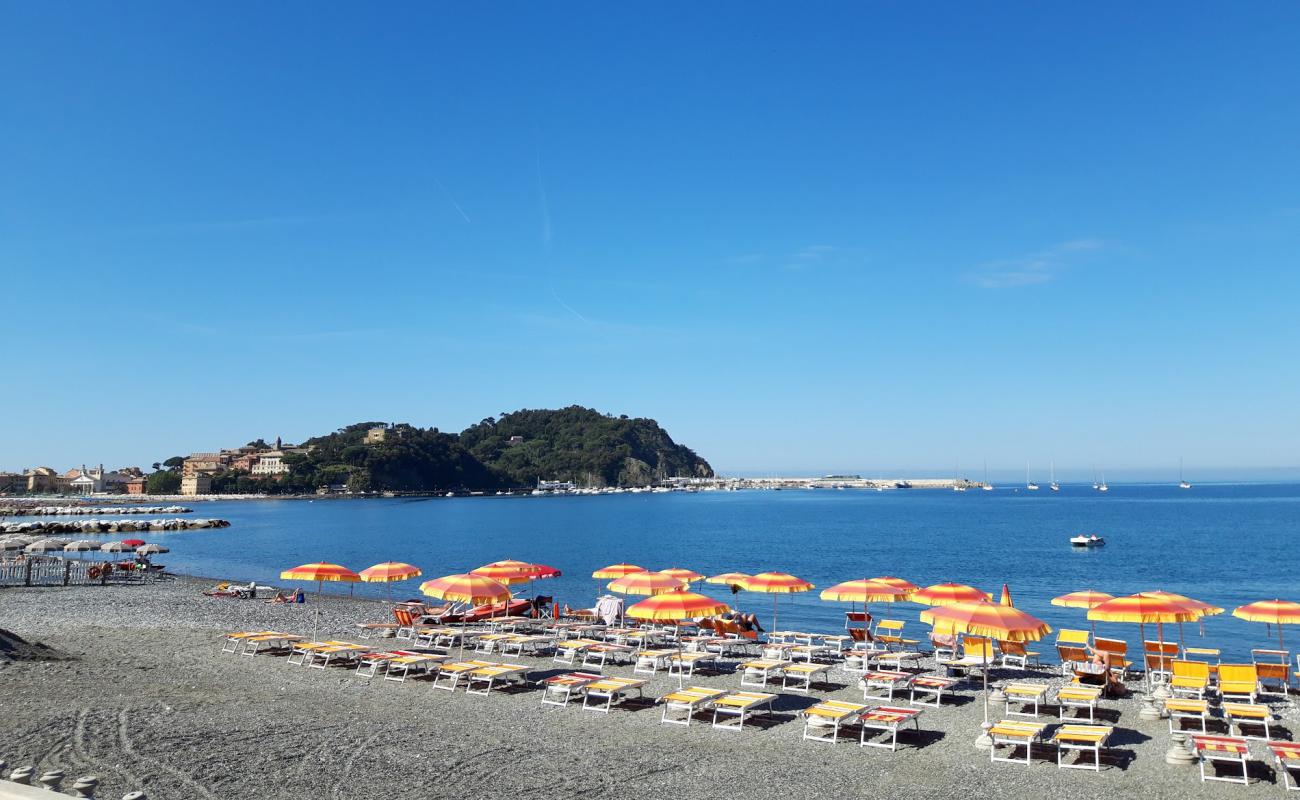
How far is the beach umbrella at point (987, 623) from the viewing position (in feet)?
39.1

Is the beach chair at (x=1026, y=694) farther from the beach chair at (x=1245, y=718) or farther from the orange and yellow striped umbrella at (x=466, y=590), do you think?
the orange and yellow striped umbrella at (x=466, y=590)

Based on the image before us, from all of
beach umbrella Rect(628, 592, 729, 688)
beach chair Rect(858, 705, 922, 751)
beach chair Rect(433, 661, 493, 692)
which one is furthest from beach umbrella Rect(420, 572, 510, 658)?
beach chair Rect(858, 705, 922, 751)

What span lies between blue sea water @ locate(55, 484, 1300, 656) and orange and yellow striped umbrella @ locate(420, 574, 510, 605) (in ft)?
40.1

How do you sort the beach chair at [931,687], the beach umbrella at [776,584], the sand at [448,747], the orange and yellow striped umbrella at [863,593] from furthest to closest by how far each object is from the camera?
the beach umbrella at [776,584] → the orange and yellow striped umbrella at [863,593] → the beach chair at [931,687] → the sand at [448,747]

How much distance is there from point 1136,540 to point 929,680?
72035 millimetres

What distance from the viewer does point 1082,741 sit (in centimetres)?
1120

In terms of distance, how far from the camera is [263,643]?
1925 cm

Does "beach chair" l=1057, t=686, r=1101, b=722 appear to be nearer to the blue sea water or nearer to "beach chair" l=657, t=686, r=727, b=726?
"beach chair" l=657, t=686, r=727, b=726

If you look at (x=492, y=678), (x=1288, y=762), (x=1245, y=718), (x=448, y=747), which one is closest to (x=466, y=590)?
(x=492, y=678)

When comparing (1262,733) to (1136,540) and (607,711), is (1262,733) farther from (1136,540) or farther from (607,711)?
(1136,540)

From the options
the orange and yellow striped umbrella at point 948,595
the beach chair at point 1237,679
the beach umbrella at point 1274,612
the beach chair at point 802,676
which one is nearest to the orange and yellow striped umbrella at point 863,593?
the orange and yellow striped umbrella at point 948,595

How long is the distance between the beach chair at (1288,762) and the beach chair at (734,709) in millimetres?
5990

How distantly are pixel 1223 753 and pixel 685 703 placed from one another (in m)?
6.64

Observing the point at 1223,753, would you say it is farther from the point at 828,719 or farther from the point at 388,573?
the point at 388,573
